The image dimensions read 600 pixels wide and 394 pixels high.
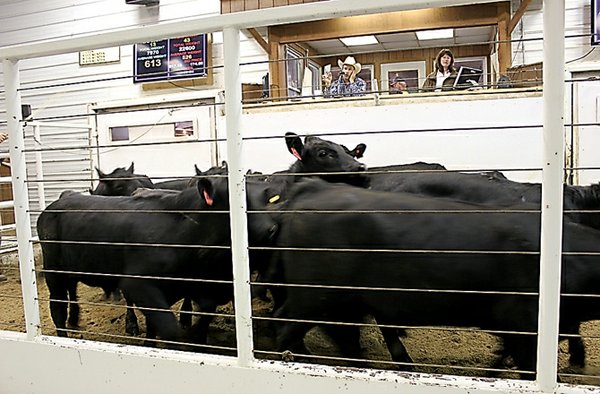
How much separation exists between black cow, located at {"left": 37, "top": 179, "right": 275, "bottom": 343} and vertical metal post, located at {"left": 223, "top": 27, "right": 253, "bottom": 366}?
78 centimetres

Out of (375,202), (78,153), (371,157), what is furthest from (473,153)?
(78,153)

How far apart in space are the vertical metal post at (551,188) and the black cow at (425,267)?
463mm

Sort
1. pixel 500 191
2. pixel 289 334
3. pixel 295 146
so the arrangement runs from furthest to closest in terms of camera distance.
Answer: pixel 295 146
pixel 500 191
pixel 289 334

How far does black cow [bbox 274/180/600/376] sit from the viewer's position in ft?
6.84

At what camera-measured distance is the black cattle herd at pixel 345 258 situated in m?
2.08

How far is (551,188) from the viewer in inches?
58.2

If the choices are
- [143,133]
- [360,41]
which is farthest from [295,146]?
[360,41]

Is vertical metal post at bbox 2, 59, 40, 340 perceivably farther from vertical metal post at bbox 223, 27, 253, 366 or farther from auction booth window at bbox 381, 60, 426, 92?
auction booth window at bbox 381, 60, 426, 92

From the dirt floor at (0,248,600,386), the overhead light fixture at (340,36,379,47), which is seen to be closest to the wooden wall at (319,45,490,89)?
the overhead light fixture at (340,36,379,47)

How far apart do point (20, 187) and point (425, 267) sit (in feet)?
5.22

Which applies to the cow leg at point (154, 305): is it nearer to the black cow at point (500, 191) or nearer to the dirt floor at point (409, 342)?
the dirt floor at point (409, 342)

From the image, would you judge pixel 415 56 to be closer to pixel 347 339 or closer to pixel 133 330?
pixel 133 330

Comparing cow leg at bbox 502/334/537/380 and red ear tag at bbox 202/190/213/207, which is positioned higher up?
red ear tag at bbox 202/190/213/207

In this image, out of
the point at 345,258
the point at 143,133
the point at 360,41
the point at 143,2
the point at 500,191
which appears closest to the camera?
the point at 345,258
